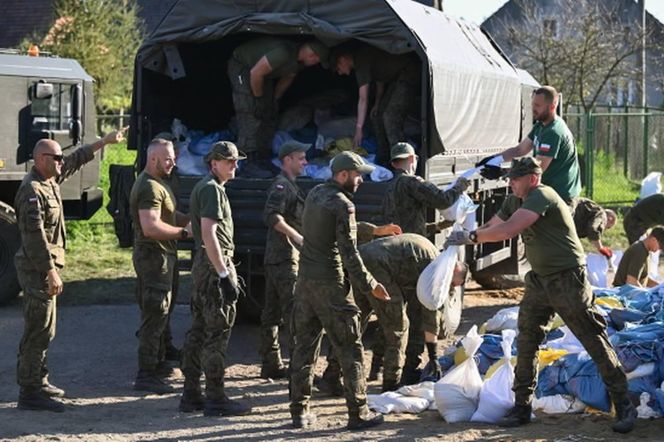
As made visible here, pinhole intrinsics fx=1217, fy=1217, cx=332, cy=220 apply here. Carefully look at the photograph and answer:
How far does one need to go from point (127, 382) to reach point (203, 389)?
0.69 m

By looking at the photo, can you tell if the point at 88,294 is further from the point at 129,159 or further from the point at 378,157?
the point at 129,159

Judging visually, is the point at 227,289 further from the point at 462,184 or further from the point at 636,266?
the point at 636,266

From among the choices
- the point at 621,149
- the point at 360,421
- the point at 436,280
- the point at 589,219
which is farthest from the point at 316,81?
the point at 621,149

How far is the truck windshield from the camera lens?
41.9 ft

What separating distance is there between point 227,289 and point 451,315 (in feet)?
10.7

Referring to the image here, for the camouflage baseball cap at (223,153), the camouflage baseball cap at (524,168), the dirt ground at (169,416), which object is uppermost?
the camouflage baseball cap at (223,153)

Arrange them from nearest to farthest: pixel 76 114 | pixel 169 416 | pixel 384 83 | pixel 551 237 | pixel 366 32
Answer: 1. pixel 551 237
2. pixel 169 416
3. pixel 366 32
4. pixel 384 83
5. pixel 76 114

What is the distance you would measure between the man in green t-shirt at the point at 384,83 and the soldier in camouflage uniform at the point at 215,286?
2.77m

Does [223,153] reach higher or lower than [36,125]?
lower

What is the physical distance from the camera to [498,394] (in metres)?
8.09

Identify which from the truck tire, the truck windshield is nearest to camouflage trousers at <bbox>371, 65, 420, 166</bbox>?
the truck windshield

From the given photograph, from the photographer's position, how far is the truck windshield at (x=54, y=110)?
1277 cm

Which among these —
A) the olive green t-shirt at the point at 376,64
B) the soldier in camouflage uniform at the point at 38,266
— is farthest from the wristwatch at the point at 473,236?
the olive green t-shirt at the point at 376,64

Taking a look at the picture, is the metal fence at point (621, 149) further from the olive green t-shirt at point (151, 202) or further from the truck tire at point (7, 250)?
the olive green t-shirt at point (151, 202)
